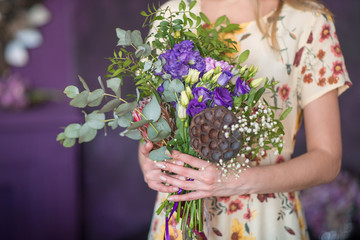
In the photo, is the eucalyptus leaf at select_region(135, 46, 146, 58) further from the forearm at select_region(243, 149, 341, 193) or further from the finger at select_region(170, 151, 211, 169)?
the forearm at select_region(243, 149, 341, 193)

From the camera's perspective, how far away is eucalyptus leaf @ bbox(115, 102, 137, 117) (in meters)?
0.92

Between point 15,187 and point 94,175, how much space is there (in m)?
0.54

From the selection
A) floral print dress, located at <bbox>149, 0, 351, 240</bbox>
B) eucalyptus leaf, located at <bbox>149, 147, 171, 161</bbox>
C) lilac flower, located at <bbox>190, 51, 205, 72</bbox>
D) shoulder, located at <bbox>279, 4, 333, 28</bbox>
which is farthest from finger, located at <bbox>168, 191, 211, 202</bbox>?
shoulder, located at <bbox>279, 4, 333, 28</bbox>

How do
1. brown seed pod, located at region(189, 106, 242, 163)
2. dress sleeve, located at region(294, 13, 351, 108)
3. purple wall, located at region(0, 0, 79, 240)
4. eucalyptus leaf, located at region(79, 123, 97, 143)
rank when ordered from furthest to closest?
purple wall, located at region(0, 0, 79, 240) < dress sleeve, located at region(294, 13, 351, 108) < eucalyptus leaf, located at region(79, 123, 97, 143) < brown seed pod, located at region(189, 106, 242, 163)

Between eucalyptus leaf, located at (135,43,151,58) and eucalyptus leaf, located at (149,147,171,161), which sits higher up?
eucalyptus leaf, located at (135,43,151,58)

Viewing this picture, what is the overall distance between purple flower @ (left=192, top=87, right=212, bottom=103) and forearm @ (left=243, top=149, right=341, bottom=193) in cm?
28

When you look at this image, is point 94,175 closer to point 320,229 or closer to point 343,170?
point 320,229

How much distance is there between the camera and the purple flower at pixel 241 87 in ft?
3.05

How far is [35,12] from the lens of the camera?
3029 mm

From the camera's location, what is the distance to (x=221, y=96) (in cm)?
92

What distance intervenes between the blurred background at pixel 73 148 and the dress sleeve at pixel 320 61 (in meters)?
1.70

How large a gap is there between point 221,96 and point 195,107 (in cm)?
6

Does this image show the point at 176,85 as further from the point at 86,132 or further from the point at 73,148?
the point at 73,148

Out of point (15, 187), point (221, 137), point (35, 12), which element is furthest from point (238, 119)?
point (35, 12)
